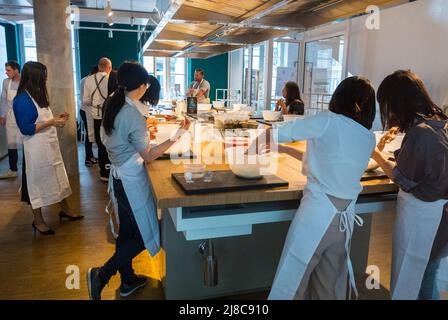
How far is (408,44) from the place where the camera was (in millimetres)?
4512

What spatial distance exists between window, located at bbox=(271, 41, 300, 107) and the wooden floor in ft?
14.4

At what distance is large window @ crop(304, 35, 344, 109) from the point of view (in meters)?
6.12

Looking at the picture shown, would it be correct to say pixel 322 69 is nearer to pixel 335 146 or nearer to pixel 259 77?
pixel 259 77

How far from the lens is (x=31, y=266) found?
2.57 meters

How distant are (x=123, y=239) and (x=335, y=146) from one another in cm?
132

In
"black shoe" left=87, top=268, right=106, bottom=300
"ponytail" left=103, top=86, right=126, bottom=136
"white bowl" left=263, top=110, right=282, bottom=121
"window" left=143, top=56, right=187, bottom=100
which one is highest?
"window" left=143, top=56, right=187, bottom=100

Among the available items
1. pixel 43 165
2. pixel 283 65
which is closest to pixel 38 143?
pixel 43 165

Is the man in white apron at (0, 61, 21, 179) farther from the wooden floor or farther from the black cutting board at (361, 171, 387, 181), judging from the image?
the black cutting board at (361, 171, 387, 181)

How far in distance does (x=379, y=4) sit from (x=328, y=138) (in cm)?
91

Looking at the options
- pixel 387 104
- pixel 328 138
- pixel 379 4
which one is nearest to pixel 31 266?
pixel 328 138

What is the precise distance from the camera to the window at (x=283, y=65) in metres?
7.43

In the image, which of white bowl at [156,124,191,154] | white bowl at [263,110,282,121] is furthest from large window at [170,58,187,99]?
white bowl at [156,124,191,154]

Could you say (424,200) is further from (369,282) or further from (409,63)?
(409,63)

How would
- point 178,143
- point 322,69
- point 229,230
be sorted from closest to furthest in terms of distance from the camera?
point 229,230 → point 178,143 → point 322,69
